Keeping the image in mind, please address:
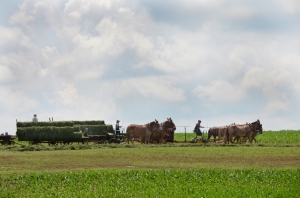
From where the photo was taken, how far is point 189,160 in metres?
27.7

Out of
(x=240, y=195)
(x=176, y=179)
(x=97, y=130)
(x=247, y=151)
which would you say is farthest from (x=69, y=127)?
(x=240, y=195)

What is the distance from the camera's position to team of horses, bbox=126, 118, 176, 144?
1644 inches

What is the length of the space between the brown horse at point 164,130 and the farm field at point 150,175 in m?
10.7

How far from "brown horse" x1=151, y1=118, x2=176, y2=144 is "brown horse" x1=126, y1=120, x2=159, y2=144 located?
0.42 metres

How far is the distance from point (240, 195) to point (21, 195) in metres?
7.37

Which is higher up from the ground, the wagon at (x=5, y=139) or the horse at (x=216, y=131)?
the horse at (x=216, y=131)

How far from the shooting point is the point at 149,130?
137ft

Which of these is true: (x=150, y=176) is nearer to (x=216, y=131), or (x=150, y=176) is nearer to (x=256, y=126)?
(x=256, y=126)

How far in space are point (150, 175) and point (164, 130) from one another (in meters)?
20.6

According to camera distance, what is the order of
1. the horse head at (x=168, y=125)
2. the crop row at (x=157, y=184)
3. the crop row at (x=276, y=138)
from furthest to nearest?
the crop row at (x=276, y=138) < the horse head at (x=168, y=125) < the crop row at (x=157, y=184)

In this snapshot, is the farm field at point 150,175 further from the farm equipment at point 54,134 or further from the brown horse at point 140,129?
the brown horse at point 140,129

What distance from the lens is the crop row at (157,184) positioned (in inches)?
717

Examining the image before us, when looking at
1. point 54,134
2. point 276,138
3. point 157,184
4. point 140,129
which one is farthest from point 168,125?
point 157,184

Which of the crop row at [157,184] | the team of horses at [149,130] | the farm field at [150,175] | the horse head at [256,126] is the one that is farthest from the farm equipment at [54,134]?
the crop row at [157,184]
